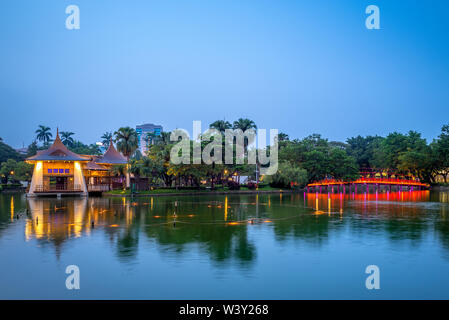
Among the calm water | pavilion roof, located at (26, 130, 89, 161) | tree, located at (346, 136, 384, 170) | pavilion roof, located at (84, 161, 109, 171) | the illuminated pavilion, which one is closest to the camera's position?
the calm water

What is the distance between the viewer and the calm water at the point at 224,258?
1431 cm

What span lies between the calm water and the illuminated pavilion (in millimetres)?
35677

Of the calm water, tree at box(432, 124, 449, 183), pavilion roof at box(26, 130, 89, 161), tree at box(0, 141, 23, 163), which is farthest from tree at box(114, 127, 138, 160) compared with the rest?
tree at box(432, 124, 449, 183)

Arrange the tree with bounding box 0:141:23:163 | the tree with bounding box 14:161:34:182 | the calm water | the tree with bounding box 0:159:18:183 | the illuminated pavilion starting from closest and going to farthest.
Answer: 1. the calm water
2. the illuminated pavilion
3. the tree with bounding box 14:161:34:182
4. the tree with bounding box 0:159:18:183
5. the tree with bounding box 0:141:23:163

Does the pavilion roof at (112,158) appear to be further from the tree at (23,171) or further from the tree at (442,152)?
the tree at (442,152)

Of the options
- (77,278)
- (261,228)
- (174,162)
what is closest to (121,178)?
(174,162)

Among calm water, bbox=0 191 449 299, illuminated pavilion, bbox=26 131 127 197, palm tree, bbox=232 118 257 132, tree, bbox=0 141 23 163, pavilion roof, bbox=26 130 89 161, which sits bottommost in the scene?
calm water, bbox=0 191 449 299

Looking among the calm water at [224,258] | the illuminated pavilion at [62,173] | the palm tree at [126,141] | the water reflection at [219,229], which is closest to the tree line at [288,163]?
the palm tree at [126,141]

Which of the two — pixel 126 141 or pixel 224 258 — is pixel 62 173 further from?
pixel 224 258

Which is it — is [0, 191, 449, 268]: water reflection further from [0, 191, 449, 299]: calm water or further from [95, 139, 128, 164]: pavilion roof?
[95, 139, 128, 164]: pavilion roof

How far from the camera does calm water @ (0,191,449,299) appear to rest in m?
14.3

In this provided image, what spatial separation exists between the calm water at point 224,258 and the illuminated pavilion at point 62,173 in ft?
117

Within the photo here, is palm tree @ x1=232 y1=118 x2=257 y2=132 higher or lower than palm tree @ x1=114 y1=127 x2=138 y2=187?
above
